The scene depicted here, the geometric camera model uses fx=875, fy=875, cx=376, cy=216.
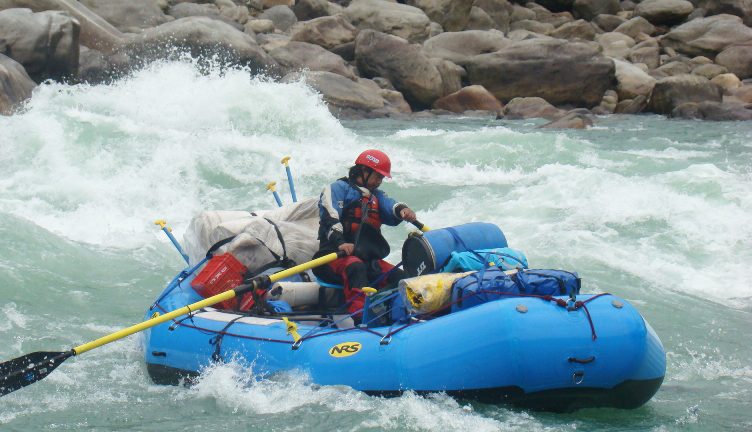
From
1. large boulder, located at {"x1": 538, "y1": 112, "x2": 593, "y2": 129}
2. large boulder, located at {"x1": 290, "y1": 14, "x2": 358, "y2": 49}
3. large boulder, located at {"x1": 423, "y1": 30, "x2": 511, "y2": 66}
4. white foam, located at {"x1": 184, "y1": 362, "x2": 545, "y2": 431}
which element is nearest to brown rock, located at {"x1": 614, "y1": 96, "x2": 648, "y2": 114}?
large boulder, located at {"x1": 538, "y1": 112, "x2": 593, "y2": 129}

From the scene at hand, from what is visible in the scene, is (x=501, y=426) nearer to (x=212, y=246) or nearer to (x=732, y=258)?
(x=212, y=246)

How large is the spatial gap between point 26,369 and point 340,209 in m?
2.08

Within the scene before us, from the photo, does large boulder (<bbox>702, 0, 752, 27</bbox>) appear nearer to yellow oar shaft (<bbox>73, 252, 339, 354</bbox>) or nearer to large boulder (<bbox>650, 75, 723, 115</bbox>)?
large boulder (<bbox>650, 75, 723, 115</bbox>)

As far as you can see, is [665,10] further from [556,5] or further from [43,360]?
[43,360]

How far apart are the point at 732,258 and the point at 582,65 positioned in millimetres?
11442

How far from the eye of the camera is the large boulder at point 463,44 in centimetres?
2048

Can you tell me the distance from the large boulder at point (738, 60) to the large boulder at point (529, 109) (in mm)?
6988

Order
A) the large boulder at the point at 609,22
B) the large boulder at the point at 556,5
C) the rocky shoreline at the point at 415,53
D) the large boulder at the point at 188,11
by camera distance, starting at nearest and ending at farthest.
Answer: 1. the rocky shoreline at the point at 415,53
2. the large boulder at the point at 188,11
3. the large boulder at the point at 609,22
4. the large boulder at the point at 556,5

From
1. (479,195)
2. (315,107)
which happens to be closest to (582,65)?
(315,107)

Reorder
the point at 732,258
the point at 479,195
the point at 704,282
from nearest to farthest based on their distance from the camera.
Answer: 1. the point at 704,282
2. the point at 732,258
3. the point at 479,195

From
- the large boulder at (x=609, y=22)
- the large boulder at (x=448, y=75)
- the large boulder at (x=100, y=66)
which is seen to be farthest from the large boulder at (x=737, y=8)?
the large boulder at (x=100, y=66)

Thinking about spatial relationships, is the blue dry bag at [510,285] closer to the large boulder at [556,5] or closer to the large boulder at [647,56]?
the large boulder at [647,56]

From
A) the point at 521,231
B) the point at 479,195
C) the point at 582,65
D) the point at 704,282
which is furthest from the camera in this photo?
the point at 582,65

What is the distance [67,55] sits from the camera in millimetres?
14047
